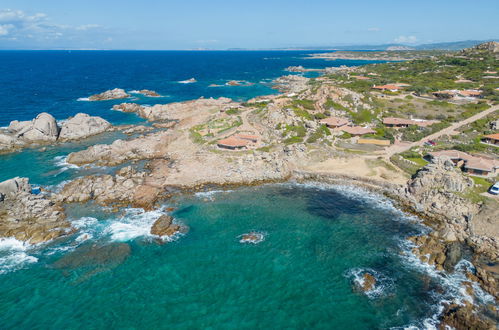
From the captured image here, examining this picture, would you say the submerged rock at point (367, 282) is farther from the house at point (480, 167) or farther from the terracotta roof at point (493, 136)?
the terracotta roof at point (493, 136)

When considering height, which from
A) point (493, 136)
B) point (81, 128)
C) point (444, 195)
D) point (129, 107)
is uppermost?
point (129, 107)

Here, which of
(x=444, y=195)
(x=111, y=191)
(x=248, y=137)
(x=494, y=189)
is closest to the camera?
(x=494, y=189)

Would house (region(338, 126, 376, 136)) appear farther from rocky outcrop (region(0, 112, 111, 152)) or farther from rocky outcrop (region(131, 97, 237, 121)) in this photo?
rocky outcrop (region(0, 112, 111, 152))

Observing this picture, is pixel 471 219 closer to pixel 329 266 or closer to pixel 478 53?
pixel 329 266

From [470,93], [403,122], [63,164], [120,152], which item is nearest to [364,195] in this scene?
[403,122]

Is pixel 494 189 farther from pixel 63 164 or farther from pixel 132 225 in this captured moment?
pixel 63 164

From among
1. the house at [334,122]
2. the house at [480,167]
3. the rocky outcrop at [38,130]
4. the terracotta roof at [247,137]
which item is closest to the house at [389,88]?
the house at [334,122]
